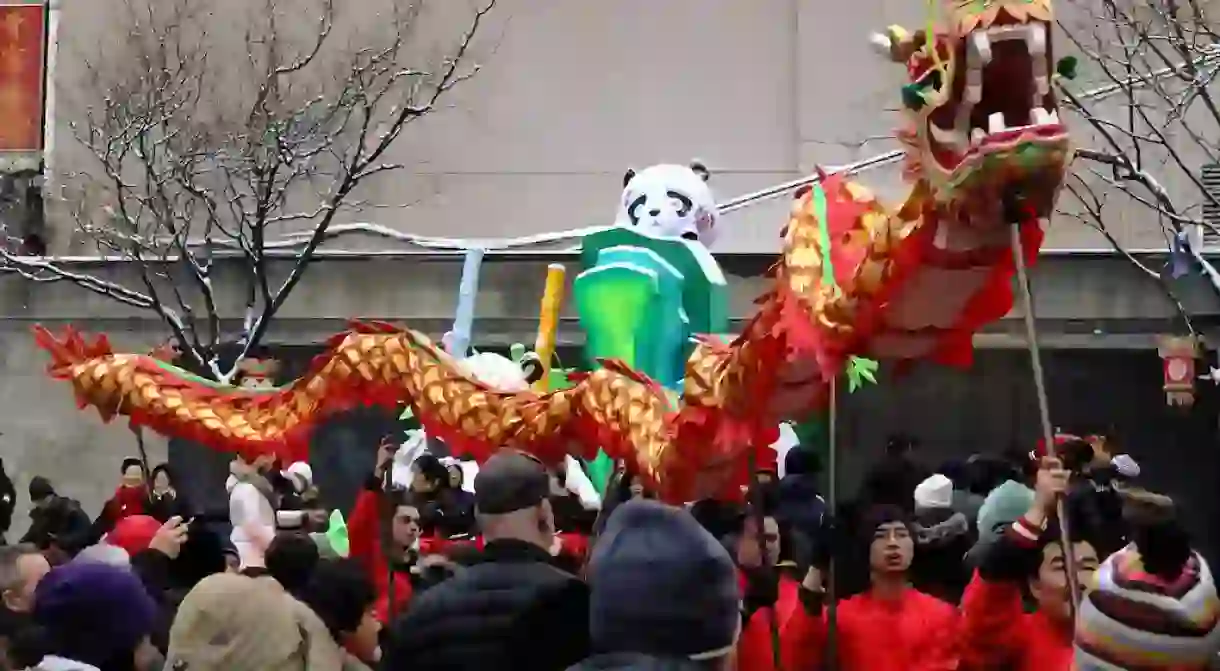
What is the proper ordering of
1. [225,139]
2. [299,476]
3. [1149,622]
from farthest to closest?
[225,139]
[299,476]
[1149,622]

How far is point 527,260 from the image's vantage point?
1273cm

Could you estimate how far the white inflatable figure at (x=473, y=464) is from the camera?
5.83 meters

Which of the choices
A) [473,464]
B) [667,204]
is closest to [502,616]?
[667,204]

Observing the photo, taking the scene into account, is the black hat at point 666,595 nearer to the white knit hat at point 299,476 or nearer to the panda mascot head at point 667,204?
the panda mascot head at point 667,204

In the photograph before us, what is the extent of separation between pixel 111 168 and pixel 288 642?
8670 millimetres

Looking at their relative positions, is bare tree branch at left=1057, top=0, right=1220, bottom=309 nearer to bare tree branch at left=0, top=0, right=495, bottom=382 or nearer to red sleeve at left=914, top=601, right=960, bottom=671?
red sleeve at left=914, top=601, right=960, bottom=671

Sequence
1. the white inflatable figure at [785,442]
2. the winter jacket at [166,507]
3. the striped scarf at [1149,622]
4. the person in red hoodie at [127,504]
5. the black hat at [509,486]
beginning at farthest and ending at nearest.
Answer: the person in red hoodie at [127,504] < the white inflatable figure at [785,442] < the winter jacket at [166,507] < the black hat at [509,486] < the striped scarf at [1149,622]

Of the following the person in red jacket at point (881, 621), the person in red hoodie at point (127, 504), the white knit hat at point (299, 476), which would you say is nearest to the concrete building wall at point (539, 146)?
the person in red hoodie at point (127, 504)

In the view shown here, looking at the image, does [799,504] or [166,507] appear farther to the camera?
[166,507]

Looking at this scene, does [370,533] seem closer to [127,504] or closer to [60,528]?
[60,528]

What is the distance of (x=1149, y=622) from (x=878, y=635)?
106 centimetres

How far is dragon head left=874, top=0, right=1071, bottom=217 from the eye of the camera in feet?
10.2

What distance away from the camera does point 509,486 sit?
3223 mm

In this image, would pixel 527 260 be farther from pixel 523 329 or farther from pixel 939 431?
pixel 939 431
